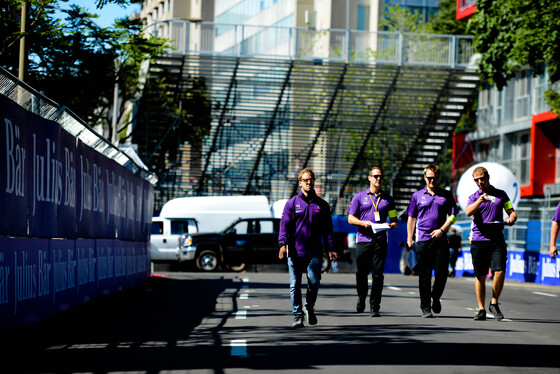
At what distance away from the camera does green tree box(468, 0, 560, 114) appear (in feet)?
80.1

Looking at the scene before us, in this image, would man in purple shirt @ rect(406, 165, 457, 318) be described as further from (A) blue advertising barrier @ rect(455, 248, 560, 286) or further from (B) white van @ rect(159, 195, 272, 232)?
(B) white van @ rect(159, 195, 272, 232)

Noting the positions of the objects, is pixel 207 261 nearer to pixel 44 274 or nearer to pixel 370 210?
pixel 370 210

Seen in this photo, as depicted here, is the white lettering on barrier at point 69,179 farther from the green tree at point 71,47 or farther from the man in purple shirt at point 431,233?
the green tree at point 71,47

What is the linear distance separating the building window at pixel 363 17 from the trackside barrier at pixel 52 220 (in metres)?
50.5

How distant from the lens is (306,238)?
11.7m

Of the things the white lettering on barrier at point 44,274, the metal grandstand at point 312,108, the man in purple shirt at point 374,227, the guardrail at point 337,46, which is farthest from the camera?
the metal grandstand at point 312,108

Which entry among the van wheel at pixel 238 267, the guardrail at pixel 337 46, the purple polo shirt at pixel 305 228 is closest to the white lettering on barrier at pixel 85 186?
the purple polo shirt at pixel 305 228

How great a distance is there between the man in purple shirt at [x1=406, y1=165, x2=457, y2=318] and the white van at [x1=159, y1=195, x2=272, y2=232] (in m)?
24.0

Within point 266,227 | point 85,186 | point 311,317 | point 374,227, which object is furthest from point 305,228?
point 266,227

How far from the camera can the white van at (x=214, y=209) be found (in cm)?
3712

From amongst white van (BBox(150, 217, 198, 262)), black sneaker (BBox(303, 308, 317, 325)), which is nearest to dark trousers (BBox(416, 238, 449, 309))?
black sneaker (BBox(303, 308, 317, 325))

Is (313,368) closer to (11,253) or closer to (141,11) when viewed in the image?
(11,253)

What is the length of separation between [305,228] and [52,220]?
299cm

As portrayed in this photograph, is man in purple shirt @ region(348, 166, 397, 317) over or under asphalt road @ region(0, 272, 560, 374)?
→ over
